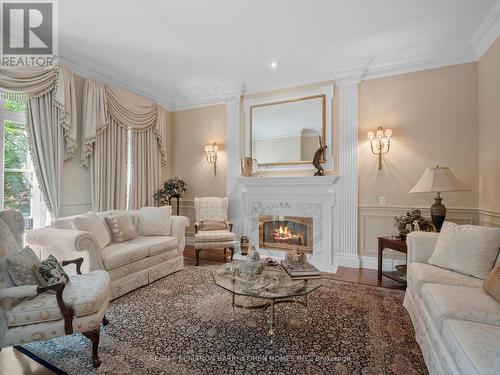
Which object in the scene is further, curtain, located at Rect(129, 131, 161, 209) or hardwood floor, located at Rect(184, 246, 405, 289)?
curtain, located at Rect(129, 131, 161, 209)

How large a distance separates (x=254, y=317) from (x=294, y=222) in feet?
7.29

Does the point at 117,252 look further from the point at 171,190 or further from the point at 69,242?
the point at 171,190

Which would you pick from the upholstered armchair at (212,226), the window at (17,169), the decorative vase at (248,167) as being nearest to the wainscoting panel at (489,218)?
the decorative vase at (248,167)

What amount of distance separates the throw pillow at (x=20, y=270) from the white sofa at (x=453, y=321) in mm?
2704

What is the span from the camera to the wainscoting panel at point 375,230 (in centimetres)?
372

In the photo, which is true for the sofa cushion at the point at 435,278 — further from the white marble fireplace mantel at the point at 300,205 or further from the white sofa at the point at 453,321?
the white marble fireplace mantel at the point at 300,205

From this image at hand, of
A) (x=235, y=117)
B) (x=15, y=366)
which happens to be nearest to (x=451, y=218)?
(x=235, y=117)

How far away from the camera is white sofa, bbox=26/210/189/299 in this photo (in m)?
2.57

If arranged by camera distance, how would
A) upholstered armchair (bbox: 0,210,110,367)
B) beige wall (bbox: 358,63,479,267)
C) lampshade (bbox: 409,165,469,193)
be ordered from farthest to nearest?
beige wall (bbox: 358,63,479,267) → lampshade (bbox: 409,165,469,193) → upholstered armchair (bbox: 0,210,110,367)

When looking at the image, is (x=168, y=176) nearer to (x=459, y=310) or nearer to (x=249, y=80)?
(x=249, y=80)

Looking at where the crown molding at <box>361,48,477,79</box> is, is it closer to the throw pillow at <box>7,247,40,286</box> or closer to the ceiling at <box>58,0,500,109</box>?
the ceiling at <box>58,0,500,109</box>

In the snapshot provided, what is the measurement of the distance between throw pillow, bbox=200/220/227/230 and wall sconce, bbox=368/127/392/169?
8.67 ft

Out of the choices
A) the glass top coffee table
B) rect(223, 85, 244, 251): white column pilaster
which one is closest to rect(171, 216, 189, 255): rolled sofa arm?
rect(223, 85, 244, 251): white column pilaster

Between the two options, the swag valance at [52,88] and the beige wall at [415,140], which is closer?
the swag valance at [52,88]
